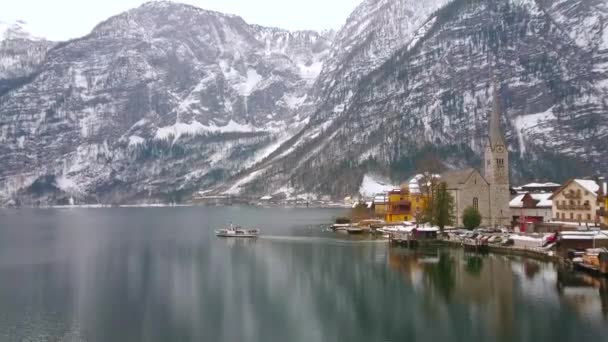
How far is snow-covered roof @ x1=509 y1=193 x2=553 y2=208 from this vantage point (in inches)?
4328

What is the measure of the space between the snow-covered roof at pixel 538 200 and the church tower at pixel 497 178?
1.35 m

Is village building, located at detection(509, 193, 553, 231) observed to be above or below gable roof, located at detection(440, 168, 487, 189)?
below

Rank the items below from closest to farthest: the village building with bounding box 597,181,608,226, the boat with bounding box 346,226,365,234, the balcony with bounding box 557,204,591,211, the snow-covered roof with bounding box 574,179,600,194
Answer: the village building with bounding box 597,181,608,226 < the snow-covered roof with bounding box 574,179,600,194 < the balcony with bounding box 557,204,591,211 < the boat with bounding box 346,226,365,234

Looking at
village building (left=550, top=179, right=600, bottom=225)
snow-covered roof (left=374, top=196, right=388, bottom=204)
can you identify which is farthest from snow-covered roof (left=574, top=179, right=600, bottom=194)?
snow-covered roof (left=374, top=196, right=388, bottom=204)

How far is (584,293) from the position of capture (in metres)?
56.2

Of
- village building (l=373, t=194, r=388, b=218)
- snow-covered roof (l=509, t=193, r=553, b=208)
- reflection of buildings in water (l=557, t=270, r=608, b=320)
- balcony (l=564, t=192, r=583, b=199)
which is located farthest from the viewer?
village building (l=373, t=194, r=388, b=218)

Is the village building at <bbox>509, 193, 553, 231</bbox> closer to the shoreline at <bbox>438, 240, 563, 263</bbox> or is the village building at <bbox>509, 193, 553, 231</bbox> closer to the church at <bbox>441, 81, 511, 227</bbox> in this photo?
the church at <bbox>441, 81, 511, 227</bbox>

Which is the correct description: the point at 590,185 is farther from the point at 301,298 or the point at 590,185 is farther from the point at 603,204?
the point at 301,298

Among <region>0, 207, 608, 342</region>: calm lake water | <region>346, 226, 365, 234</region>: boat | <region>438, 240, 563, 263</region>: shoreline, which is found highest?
<region>346, 226, 365, 234</region>: boat

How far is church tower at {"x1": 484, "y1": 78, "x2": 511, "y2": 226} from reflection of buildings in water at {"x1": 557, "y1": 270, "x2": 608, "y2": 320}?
5070 cm

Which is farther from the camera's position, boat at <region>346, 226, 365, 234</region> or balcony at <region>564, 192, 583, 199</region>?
boat at <region>346, 226, 365, 234</region>

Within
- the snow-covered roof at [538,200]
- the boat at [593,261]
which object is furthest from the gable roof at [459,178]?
the boat at [593,261]

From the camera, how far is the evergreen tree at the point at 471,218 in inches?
4161

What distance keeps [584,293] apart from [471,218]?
4969cm
